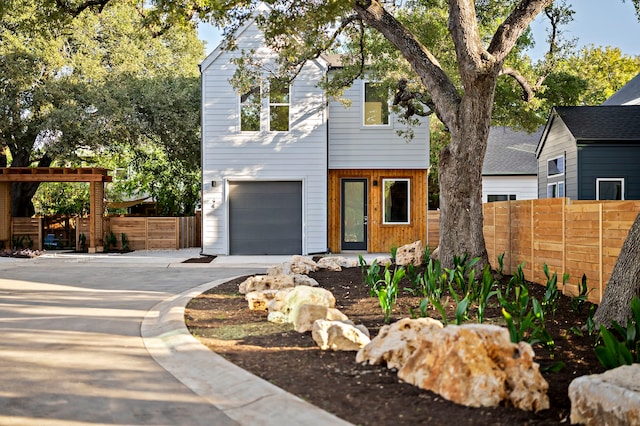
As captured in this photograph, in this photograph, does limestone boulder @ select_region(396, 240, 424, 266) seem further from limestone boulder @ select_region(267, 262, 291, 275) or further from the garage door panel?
the garage door panel

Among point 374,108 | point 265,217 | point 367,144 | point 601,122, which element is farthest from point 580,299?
point 374,108

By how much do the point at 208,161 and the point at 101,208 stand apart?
14.8 ft

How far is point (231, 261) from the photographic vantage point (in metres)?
18.5

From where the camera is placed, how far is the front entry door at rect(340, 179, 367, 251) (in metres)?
21.5

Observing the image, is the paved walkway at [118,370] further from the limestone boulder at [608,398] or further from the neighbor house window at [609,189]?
the neighbor house window at [609,189]

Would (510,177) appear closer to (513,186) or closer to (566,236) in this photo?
(513,186)

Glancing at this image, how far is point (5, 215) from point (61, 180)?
238 centimetres

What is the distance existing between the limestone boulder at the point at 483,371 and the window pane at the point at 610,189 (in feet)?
50.0

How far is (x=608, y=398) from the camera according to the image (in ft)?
12.6

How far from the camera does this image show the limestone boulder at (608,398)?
371 centimetres

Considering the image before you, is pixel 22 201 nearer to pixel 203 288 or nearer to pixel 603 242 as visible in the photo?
pixel 203 288

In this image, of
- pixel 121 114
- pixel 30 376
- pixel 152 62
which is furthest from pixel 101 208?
pixel 30 376

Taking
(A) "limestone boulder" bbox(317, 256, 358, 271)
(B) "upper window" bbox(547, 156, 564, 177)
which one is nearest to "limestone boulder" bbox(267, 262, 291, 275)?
(A) "limestone boulder" bbox(317, 256, 358, 271)

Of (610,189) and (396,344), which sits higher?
(610,189)
